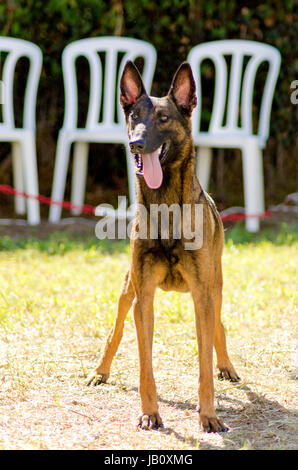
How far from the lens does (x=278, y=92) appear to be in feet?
26.0

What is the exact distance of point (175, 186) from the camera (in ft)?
9.38

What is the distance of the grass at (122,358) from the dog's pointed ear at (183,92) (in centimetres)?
124

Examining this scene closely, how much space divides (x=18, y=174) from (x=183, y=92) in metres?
4.56

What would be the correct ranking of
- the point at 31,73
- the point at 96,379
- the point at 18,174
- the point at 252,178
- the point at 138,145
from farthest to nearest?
the point at 18,174 → the point at 31,73 → the point at 252,178 → the point at 96,379 → the point at 138,145

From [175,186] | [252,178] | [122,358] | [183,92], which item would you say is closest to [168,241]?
[175,186]

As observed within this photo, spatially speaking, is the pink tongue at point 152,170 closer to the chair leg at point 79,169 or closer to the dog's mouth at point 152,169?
the dog's mouth at point 152,169

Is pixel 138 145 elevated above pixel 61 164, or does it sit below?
above

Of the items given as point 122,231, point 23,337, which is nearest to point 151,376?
point 23,337

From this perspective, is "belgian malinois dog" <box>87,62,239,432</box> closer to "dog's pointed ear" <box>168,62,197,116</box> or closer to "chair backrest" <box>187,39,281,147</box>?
"dog's pointed ear" <box>168,62,197,116</box>

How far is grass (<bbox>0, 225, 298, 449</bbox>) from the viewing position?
2.67 m

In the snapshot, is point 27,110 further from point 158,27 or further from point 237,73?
point 237,73

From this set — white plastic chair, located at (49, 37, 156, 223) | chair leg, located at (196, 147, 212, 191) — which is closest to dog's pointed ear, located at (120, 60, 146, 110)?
white plastic chair, located at (49, 37, 156, 223)

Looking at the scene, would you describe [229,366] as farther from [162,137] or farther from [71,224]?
[71,224]

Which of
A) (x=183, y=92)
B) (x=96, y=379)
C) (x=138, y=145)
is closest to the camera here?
A: (x=138, y=145)
